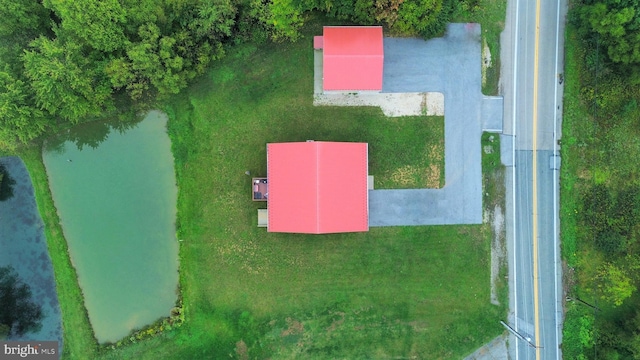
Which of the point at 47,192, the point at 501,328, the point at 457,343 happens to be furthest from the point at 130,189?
the point at 501,328

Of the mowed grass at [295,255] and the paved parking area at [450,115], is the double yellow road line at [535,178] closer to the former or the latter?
the paved parking area at [450,115]

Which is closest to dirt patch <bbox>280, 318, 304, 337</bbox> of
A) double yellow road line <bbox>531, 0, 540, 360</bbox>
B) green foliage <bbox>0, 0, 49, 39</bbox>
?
double yellow road line <bbox>531, 0, 540, 360</bbox>

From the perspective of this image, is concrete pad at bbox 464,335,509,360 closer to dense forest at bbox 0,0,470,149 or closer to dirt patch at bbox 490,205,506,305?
dirt patch at bbox 490,205,506,305

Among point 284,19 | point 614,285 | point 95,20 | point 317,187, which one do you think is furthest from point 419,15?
point 614,285

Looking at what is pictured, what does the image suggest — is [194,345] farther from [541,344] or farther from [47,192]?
[541,344]

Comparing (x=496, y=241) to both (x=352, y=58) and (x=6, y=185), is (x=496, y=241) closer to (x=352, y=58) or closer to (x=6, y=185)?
(x=352, y=58)

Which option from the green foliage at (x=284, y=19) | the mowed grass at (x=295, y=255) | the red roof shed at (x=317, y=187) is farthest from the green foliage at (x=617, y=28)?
the green foliage at (x=284, y=19)
